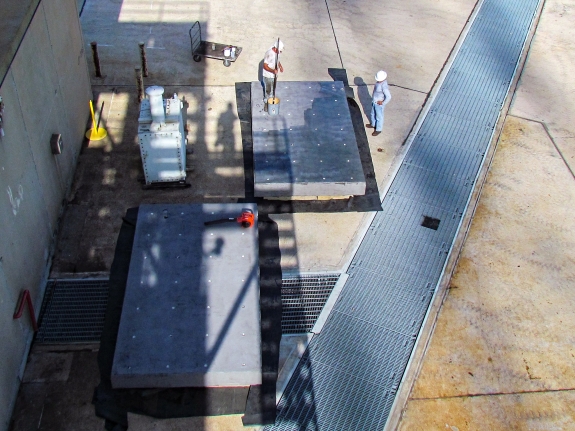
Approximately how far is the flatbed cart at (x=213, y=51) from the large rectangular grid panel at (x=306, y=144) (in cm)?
162

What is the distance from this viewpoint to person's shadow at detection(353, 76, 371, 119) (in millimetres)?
11605

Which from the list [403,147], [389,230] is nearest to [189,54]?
[403,147]

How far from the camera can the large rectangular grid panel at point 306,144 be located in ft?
30.1

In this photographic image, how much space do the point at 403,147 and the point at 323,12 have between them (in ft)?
19.8

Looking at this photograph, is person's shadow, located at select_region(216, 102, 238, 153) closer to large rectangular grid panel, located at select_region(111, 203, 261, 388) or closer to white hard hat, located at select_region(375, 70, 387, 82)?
large rectangular grid panel, located at select_region(111, 203, 261, 388)

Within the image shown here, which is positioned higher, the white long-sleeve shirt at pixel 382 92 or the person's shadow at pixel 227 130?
the white long-sleeve shirt at pixel 382 92

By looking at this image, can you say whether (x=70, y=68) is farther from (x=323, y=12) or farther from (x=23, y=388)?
(x=323, y=12)

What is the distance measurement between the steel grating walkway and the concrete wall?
3492mm

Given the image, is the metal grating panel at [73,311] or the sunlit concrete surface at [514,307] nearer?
the sunlit concrete surface at [514,307]


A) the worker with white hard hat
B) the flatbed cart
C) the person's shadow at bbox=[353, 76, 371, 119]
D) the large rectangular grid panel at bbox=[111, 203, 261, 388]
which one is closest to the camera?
the large rectangular grid panel at bbox=[111, 203, 261, 388]

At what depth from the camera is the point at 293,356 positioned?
7.42 m

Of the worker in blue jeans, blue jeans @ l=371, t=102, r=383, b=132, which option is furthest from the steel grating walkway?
the worker in blue jeans

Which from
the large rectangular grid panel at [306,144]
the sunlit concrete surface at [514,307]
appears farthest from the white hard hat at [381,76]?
the sunlit concrete surface at [514,307]

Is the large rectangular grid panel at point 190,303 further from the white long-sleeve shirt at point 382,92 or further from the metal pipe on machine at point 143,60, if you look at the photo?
the metal pipe on machine at point 143,60
